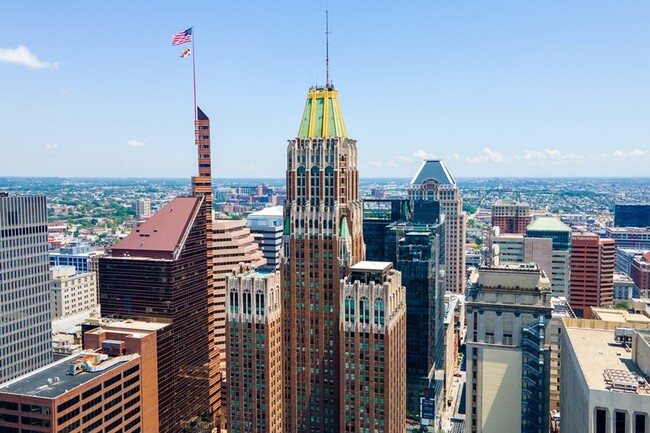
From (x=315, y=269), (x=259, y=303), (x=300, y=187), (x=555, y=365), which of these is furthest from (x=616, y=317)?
(x=259, y=303)

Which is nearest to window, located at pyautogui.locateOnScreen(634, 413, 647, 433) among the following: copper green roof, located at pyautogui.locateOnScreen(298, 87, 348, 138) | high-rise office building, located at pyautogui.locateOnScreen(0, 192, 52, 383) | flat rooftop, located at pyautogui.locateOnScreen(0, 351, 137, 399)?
copper green roof, located at pyautogui.locateOnScreen(298, 87, 348, 138)

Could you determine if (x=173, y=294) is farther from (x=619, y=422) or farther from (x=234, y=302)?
(x=619, y=422)

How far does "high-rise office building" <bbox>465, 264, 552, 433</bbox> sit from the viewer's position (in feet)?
415

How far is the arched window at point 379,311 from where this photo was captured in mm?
128875

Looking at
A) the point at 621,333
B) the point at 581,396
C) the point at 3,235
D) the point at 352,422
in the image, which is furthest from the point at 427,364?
the point at 3,235

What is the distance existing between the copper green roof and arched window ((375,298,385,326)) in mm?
43655

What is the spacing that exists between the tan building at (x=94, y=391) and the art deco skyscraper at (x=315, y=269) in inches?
1410

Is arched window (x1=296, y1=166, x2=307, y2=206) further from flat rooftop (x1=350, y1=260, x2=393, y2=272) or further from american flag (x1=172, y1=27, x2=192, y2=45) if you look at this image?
american flag (x1=172, y1=27, x2=192, y2=45)

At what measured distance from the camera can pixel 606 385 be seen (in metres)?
72.1

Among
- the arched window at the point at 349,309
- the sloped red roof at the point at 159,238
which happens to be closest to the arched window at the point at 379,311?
the arched window at the point at 349,309

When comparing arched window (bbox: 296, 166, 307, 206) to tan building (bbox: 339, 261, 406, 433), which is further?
arched window (bbox: 296, 166, 307, 206)

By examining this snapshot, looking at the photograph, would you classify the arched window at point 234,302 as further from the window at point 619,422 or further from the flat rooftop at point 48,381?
the window at point 619,422

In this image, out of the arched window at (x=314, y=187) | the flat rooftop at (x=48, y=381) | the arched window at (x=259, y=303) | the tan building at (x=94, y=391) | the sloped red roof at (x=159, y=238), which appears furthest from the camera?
the sloped red roof at (x=159, y=238)

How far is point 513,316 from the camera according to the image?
12938cm
